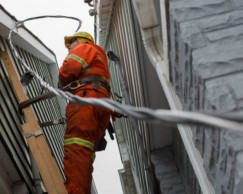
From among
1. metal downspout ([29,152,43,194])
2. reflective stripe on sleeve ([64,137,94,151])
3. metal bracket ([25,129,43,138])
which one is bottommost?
metal downspout ([29,152,43,194])

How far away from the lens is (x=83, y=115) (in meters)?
4.12

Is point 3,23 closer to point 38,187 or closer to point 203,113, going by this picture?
point 38,187

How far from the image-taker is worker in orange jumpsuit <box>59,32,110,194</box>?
3742 millimetres

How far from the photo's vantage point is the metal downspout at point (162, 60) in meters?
2.25

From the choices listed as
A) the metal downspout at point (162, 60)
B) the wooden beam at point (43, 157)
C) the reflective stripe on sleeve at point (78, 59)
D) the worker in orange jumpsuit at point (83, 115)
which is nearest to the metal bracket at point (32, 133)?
the wooden beam at point (43, 157)

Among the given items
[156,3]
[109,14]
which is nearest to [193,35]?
[156,3]

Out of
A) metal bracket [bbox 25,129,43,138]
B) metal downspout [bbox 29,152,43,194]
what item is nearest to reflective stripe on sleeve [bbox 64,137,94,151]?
metal downspout [bbox 29,152,43,194]

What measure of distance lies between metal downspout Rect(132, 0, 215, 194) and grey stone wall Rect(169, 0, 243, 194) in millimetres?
246

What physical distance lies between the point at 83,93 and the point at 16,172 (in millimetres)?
1483

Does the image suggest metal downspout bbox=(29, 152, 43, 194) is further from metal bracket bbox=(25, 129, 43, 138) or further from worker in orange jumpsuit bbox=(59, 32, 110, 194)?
metal bracket bbox=(25, 129, 43, 138)

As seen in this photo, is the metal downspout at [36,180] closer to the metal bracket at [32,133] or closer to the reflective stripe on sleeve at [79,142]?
the reflective stripe on sleeve at [79,142]

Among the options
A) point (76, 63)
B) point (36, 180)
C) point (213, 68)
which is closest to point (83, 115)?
point (76, 63)

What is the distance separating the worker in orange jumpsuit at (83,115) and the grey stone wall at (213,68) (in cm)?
208

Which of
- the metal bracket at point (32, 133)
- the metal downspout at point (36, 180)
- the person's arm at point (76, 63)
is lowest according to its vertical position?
the metal downspout at point (36, 180)
